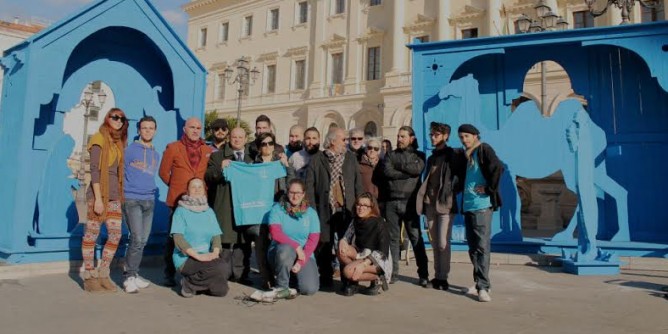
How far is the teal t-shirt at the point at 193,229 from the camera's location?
464 cm

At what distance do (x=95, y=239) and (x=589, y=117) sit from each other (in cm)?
628

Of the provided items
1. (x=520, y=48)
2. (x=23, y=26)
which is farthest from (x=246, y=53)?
(x=520, y=48)

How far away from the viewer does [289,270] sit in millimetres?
4574

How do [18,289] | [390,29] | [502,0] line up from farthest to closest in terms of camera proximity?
[390,29] → [502,0] → [18,289]

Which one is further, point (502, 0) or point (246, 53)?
point (246, 53)

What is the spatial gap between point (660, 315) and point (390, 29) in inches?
1004

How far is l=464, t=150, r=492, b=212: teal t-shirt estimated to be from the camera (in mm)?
4754

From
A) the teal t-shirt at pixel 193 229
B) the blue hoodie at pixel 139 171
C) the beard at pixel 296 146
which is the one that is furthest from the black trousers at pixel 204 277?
the beard at pixel 296 146

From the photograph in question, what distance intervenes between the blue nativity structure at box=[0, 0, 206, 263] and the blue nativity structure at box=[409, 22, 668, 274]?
Answer: 3.63m

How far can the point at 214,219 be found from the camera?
15.8 feet

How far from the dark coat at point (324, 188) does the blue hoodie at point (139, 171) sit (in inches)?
62.9

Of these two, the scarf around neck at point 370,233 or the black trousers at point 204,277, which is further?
the scarf around neck at point 370,233

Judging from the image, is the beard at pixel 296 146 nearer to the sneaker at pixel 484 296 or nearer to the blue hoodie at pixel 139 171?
the blue hoodie at pixel 139 171

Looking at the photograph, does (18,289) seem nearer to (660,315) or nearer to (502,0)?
(660,315)
